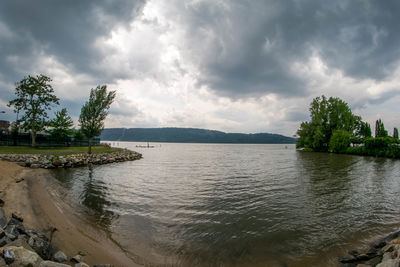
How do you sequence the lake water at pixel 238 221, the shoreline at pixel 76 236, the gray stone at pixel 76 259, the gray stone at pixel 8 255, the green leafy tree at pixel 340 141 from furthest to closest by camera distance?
the green leafy tree at pixel 340 141 → the lake water at pixel 238 221 → the shoreline at pixel 76 236 → the gray stone at pixel 76 259 → the gray stone at pixel 8 255

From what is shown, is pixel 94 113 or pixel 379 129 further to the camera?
pixel 379 129

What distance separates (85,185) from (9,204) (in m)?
7.58

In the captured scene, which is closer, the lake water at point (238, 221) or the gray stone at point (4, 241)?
the gray stone at point (4, 241)

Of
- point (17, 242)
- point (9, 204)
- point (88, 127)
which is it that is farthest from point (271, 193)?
point (88, 127)

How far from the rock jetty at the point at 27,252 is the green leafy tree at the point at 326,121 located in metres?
94.8

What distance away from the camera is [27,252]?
429 cm

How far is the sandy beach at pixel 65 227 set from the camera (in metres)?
6.20

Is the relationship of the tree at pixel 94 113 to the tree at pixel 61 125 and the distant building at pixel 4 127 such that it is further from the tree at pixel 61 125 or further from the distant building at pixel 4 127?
the distant building at pixel 4 127

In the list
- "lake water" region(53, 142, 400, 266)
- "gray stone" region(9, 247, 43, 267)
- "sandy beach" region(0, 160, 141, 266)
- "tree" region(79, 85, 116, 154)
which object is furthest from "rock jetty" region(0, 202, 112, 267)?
"tree" region(79, 85, 116, 154)

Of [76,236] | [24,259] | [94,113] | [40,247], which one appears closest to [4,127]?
[94,113]

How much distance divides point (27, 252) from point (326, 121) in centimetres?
10430

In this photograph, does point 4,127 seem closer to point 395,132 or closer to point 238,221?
point 238,221

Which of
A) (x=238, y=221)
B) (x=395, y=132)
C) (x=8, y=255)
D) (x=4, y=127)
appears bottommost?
→ (x=238, y=221)

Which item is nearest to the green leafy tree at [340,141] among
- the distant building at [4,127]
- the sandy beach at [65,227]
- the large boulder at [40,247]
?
the sandy beach at [65,227]
